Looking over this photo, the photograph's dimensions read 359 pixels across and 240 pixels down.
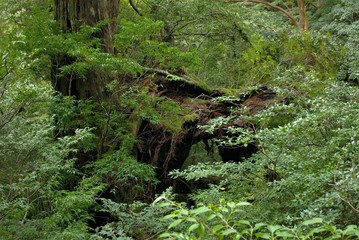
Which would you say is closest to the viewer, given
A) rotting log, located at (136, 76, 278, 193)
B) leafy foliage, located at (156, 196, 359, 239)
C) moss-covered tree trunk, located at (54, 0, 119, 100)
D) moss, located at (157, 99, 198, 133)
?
leafy foliage, located at (156, 196, 359, 239)

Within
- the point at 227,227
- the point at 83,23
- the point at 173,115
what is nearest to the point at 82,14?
the point at 83,23

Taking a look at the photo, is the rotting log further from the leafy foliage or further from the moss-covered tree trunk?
the leafy foliage

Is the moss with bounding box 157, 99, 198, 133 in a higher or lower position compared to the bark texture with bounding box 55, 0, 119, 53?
lower

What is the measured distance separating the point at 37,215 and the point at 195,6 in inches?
238

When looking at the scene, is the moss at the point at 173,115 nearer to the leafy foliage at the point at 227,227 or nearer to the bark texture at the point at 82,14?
the bark texture at the point at 82,14

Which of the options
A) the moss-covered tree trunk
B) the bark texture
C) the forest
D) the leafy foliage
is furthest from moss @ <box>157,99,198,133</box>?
the leafy foliage

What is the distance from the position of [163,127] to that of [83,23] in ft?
7.11

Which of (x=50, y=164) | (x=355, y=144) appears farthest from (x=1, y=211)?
(x=355, y=144)

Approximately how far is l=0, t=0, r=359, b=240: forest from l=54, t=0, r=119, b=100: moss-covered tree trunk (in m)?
0.02

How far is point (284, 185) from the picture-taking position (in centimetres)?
416

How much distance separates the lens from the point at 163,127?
7.52 meters

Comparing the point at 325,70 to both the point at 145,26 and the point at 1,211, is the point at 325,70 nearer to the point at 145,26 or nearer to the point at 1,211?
the point at 145,26

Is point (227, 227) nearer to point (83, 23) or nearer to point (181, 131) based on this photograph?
point (181, 131)

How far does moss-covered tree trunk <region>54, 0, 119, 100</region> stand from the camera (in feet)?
23.1
